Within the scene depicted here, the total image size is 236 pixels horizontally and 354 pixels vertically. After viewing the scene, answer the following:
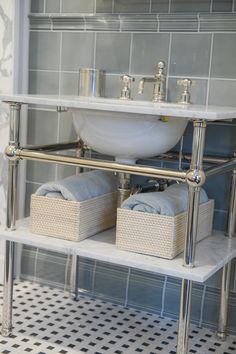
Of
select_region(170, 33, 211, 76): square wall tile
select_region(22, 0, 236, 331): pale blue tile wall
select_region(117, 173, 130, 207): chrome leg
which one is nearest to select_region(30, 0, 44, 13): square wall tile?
select_region(22, 0, 236, 331): pale blue tile wall

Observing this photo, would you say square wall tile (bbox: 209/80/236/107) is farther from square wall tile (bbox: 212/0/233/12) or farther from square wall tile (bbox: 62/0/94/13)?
square wall tile (bbox: 62/0/94/13)

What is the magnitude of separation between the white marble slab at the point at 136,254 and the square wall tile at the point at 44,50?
72 centimetres

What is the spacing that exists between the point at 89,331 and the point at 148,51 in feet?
3.43

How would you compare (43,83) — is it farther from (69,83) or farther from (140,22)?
(140,22)

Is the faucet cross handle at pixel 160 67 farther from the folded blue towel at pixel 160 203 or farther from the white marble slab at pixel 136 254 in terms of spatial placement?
the white marble slab at pixel 136 254

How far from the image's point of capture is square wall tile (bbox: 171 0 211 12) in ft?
6.43

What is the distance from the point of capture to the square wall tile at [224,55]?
1.93m

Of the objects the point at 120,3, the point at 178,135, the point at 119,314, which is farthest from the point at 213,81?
the point at 119,314

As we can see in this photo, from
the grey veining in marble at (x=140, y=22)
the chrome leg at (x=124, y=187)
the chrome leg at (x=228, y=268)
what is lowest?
the chrome leg at (x=228, y=268)

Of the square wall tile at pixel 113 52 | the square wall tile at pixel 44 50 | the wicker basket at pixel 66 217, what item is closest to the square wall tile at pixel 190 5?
the square wall tile at pixel 113 52

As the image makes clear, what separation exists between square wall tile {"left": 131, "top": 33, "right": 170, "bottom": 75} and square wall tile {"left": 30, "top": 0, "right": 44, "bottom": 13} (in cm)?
45

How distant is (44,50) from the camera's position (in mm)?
2303

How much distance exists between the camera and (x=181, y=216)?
1679 mm

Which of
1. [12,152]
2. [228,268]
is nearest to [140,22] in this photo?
[12,152]
